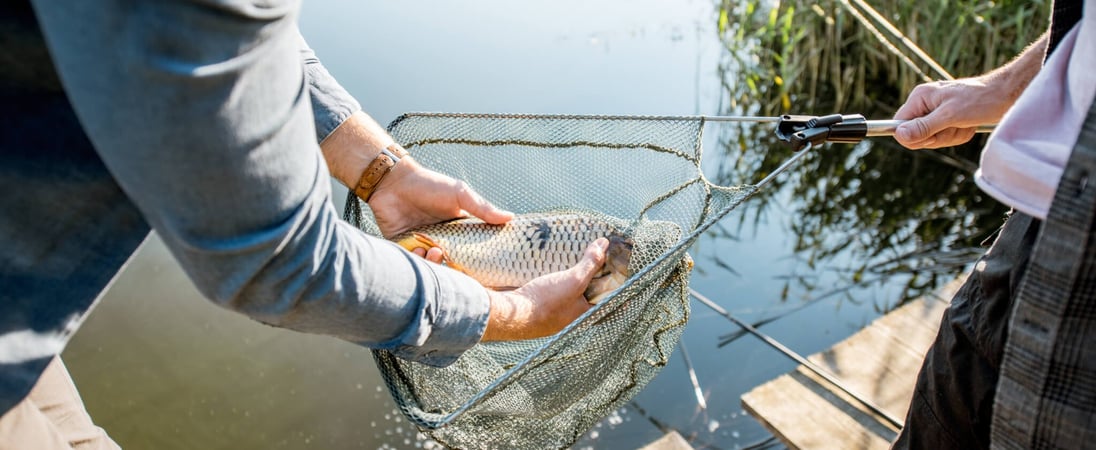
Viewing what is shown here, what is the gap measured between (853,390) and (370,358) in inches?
72.8

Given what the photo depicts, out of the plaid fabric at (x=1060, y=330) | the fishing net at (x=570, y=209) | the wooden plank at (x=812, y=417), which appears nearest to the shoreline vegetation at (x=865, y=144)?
the wooden plank at (x=812, y=417)

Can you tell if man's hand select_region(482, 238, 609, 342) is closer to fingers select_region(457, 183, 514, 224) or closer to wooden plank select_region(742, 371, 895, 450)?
fingers select_region(457, 183, 514, 224)

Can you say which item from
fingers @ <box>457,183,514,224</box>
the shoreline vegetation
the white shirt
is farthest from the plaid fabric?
the shoreline vegetation

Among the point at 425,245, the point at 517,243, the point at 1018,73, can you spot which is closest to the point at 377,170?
the point at 425,245

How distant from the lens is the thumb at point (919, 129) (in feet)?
4.72

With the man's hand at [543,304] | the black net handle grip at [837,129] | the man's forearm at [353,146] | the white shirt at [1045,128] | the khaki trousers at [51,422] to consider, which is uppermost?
the white shirt at [1045,128]

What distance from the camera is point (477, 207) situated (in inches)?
74.9

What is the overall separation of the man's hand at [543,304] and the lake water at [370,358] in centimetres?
143

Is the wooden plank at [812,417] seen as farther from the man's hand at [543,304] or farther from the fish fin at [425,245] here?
the fish fin at [425,245]

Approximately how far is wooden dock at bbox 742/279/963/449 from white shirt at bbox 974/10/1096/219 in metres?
1.47

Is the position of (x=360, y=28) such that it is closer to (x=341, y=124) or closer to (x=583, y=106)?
(x=583, y=106)

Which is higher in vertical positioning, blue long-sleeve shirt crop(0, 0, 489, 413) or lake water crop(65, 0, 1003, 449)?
blue long-sleeve shirt crop(0, 0, 489, 413)

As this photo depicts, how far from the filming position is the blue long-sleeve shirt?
2.09 ft

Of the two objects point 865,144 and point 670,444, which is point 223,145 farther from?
point 865,144
